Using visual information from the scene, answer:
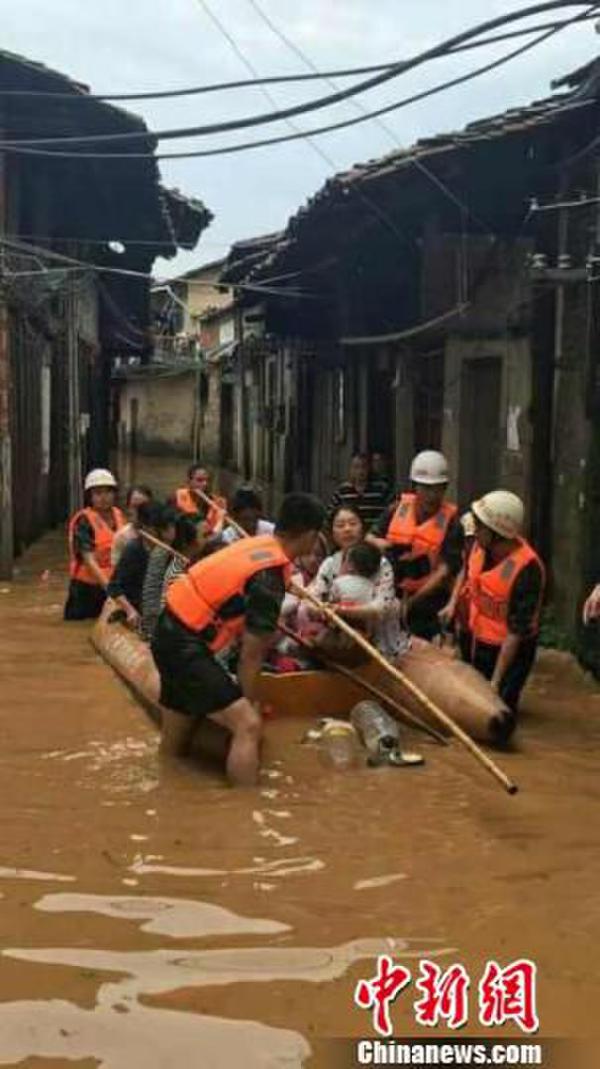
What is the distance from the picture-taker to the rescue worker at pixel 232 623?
243 inches

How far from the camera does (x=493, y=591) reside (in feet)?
24.8

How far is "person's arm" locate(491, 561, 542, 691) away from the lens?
7.39 meters

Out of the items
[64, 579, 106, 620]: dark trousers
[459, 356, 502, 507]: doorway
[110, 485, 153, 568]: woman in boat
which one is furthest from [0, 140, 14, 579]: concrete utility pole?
[459, 356, 502, 507]: doorway

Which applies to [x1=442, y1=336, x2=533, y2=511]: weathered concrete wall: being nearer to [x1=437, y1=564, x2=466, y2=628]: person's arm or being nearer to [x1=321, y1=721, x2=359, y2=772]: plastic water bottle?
[x1=437, y1=564, x2=466, y2=628]: person's arm

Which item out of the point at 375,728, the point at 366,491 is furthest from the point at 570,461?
the point at 366,491

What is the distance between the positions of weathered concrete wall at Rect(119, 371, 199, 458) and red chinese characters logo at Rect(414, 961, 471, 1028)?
3858cm

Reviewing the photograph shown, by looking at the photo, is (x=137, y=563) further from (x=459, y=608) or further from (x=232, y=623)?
(x=232, y=623)

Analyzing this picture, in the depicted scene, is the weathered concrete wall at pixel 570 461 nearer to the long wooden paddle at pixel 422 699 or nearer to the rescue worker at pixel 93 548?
the long wooden paddle at pixel 422 699

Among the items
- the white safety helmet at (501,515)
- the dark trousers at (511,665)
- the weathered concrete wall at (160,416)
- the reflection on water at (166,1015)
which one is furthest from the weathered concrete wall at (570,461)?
the weathered concrete wall at (160,416)

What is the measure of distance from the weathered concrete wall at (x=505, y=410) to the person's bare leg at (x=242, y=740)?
5300 mm

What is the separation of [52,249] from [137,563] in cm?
1104

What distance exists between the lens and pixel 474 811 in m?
5.99

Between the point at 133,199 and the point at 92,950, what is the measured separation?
15870mm

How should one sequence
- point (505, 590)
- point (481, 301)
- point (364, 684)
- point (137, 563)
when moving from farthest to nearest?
point (481, 301)
point (137, 563)
point (364, 684)
point (505, 590)
